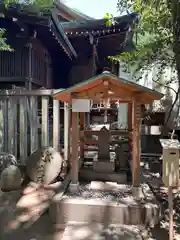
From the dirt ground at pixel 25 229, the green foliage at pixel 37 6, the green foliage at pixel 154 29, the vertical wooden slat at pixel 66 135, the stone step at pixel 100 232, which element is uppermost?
the green foliage at pixel 37 6

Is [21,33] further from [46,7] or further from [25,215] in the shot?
[25,215]

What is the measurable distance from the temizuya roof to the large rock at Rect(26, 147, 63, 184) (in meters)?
1.31

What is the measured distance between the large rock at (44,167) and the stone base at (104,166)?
786 mm

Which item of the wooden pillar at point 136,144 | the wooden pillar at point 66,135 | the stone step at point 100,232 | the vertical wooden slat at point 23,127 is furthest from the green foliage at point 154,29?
the stone step at point 100,232

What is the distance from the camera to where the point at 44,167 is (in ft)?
15.3

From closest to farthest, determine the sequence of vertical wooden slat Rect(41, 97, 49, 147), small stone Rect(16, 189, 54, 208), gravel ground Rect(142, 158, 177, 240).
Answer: gravel ground Rect(142, 158, 177, 240)
small stone Rect(16, 189, 54, 208)
vertical wooden slat Rect(41, 97, 49, 147)

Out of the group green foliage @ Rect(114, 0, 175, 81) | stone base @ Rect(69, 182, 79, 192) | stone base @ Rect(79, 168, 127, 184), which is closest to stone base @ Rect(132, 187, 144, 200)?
stone base @ Rect(79, 168, 127, 184)

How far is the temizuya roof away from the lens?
3.56 m

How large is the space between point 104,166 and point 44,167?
3.81ft

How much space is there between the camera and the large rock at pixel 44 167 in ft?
15.3

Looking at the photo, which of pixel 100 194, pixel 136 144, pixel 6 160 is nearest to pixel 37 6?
pixel 6 160

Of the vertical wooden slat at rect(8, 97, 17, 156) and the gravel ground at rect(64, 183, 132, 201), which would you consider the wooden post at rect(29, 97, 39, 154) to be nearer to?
the vertical wooden slat at rect(8, 97, 17, 156)

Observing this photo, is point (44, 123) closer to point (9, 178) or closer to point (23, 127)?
point (23, 127)

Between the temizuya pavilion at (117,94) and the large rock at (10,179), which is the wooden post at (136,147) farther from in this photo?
the large rock at (10,179)
